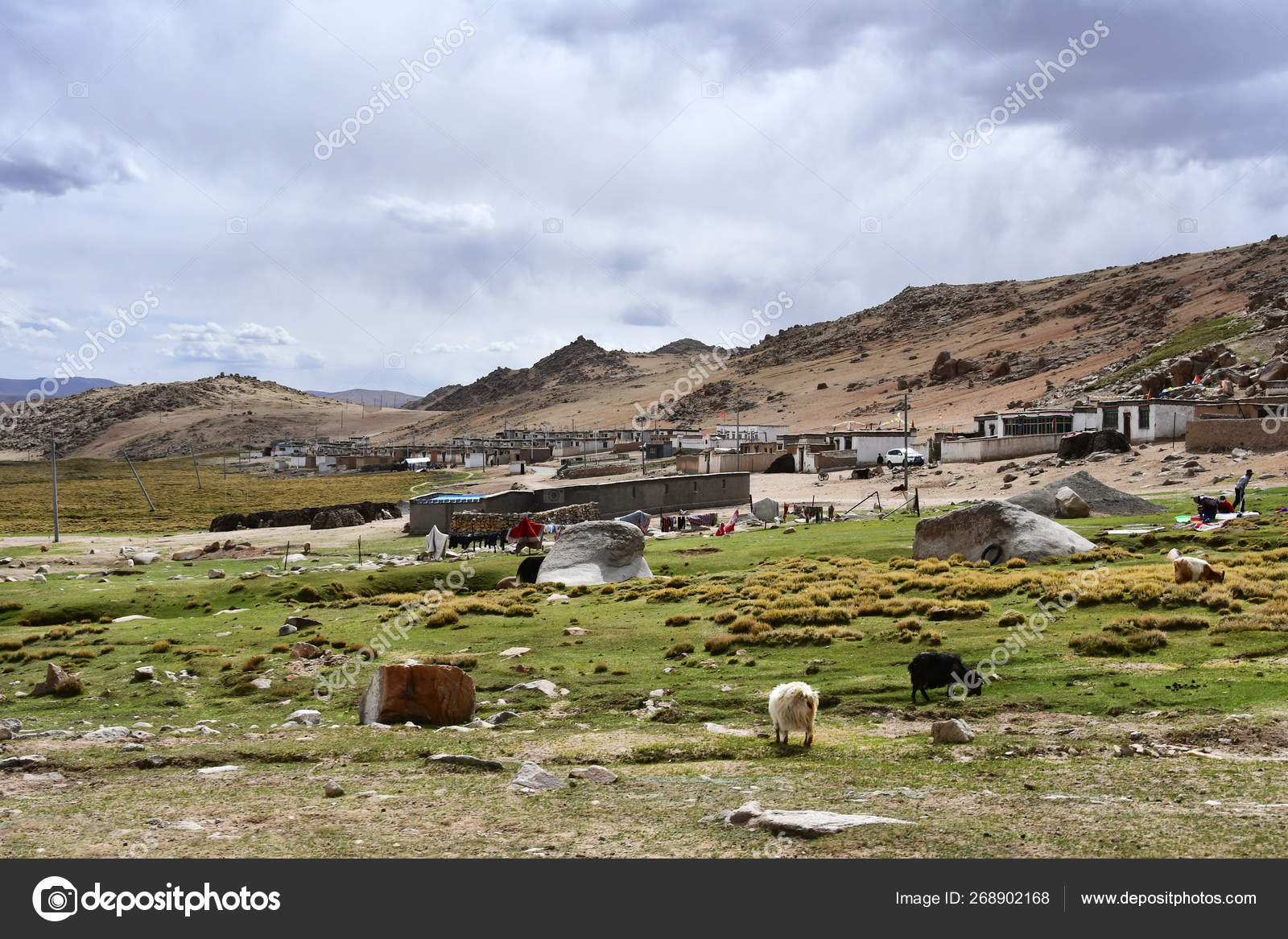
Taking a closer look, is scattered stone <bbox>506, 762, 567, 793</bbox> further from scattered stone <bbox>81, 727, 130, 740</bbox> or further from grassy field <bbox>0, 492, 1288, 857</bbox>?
scattered stone <bbox>81, 727, 130, 740</bbox>

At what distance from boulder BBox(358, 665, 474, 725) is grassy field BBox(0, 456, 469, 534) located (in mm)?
58816

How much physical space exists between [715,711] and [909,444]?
80.7 metres

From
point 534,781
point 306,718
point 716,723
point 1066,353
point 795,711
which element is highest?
point 1066,353

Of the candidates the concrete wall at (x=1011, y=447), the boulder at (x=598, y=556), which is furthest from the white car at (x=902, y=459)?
the boulder at (x=598, y=556)

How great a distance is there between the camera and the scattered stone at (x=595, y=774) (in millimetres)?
11031

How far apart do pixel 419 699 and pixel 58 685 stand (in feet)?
26.2

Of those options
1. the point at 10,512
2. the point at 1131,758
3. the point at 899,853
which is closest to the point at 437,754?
the point at 899,853

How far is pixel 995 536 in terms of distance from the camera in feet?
96.6

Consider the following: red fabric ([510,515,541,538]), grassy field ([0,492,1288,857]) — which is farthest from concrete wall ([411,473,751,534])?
grassy field ([0,492,1288,857])

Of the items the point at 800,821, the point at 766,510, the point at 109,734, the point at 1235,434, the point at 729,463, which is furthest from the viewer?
the point at 729,463

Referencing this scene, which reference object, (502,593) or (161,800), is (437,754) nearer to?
(161,800)

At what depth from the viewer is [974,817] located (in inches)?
348

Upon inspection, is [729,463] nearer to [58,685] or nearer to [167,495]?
[167,495]

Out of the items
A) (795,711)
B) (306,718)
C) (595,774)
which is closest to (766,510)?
(306,718)
